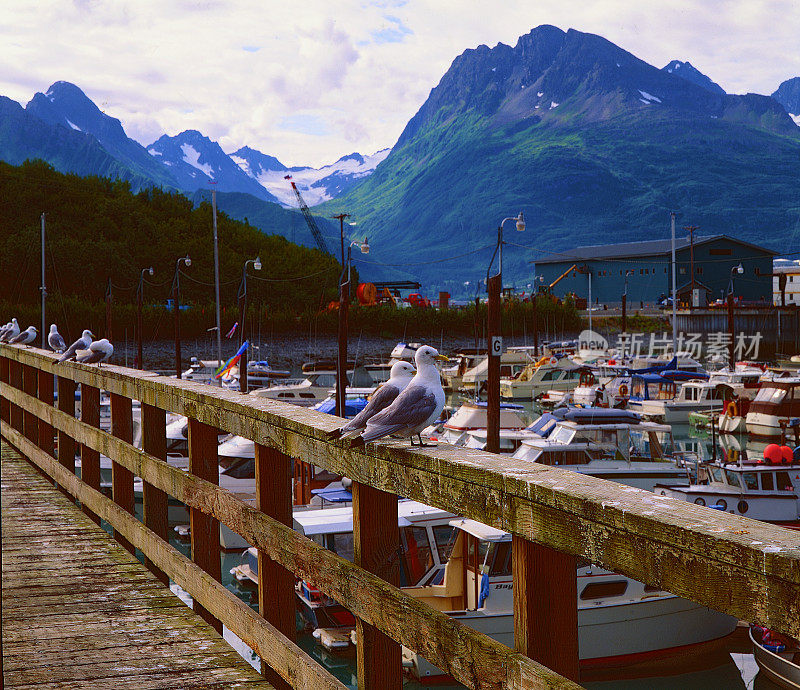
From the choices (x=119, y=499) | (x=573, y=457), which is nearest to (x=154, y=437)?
(x=119, y=499)

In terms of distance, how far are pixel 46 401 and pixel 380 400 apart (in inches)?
262

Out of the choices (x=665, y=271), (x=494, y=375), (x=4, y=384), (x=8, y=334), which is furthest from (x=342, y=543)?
(x=665, y=271)

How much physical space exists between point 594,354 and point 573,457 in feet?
145

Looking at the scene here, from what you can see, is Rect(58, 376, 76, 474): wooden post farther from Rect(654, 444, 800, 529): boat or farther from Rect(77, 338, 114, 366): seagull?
Rect(654, 444, 800, 529): boat

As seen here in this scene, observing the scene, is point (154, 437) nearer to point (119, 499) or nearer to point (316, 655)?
point (119, 499)

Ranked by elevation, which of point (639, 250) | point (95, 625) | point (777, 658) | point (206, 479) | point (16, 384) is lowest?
point (777, 658)

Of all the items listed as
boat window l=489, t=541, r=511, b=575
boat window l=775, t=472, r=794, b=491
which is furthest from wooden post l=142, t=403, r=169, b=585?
boat window l=775, t=472, r=794, b=491

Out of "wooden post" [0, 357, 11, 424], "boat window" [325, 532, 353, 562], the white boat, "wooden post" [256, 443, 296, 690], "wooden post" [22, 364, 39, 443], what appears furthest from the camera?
the white boat

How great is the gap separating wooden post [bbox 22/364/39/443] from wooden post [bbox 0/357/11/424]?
1.31 meters

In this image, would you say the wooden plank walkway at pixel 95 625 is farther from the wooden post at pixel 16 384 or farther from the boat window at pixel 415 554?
the boat window at pixel 415 554

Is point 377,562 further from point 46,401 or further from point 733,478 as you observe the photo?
point 733,478

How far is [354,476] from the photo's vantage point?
10.2 feet

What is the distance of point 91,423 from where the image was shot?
7.29 m

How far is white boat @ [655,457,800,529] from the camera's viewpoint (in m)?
17.8
